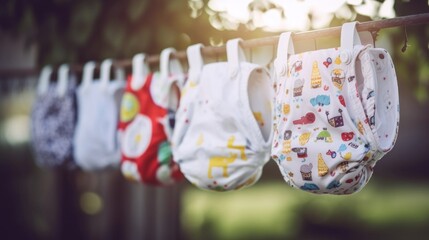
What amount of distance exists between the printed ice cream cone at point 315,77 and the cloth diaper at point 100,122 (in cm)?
88

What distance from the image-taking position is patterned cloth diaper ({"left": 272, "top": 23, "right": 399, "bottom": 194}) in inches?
50.2

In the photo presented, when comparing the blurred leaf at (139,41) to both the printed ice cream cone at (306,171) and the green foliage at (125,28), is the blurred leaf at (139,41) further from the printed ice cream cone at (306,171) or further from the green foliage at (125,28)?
the printed ice cream cone at (306,171)

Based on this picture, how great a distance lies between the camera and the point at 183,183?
295 centimetres

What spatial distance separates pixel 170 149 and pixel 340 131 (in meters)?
0.66

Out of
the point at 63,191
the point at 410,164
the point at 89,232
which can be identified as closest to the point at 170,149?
the point at 63,191

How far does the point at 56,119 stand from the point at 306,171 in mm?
1118

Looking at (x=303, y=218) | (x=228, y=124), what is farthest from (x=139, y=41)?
(x=303, y=218)

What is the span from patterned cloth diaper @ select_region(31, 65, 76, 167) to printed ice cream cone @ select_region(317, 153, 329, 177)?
42.9 inches

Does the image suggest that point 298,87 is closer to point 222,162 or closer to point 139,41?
point 222,162

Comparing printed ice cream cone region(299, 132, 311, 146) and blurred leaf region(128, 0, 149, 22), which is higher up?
blurred leaf region(128, 0, 149, 22)

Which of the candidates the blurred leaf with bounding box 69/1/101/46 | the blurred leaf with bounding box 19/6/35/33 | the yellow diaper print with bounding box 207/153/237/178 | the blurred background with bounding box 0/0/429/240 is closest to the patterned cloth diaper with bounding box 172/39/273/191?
the yellow diaper print with bounding box 207/153/237/178

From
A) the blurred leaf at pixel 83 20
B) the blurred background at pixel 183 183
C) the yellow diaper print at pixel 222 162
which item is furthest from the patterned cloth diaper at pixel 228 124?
the blurred leaf at pixel 83 20

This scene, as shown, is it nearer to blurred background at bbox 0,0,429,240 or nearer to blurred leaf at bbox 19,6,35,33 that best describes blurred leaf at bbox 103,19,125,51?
blurred background at bbox 0,0,429,240

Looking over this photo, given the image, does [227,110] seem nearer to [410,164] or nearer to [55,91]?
[55,91]
